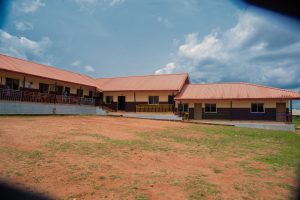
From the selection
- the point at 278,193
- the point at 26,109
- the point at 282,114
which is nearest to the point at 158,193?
the point at 278,193

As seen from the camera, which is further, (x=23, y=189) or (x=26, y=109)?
(x=26, y=109)

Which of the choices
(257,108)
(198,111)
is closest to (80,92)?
(198,111)

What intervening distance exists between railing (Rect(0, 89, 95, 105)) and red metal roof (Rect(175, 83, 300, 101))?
430 inches

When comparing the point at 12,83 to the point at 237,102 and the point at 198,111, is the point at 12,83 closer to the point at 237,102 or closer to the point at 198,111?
the point at 198,111

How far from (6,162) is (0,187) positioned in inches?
91.0

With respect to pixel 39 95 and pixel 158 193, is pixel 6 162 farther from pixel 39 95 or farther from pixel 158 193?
pixel 39 95

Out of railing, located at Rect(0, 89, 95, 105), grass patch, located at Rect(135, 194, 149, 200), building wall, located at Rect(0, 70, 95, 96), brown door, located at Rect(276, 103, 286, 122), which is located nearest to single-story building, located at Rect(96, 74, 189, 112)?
railing, located at Rect(0, 89, 95, 105)

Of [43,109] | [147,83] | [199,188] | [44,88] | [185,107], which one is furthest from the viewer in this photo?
[147,83]

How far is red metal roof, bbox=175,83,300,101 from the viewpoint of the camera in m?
26.1

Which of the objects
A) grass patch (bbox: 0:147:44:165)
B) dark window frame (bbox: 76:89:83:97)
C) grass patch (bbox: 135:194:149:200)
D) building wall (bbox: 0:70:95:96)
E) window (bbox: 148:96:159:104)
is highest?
building wall (bbox: 0:70:95:96)

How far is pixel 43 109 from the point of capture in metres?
24.5

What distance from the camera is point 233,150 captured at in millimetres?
11859

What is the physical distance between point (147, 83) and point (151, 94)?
7.44ft

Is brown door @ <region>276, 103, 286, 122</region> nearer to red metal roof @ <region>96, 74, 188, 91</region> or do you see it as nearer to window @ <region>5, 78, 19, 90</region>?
red metal roof @ <region>96, 74, 188, 91</region>
